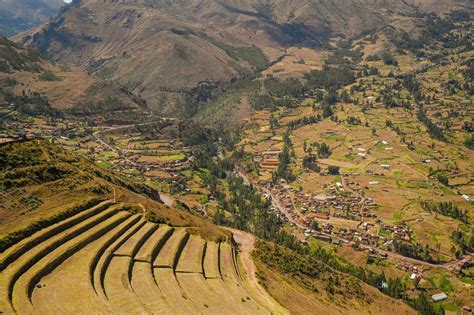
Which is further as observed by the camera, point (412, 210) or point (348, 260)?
point (412, 210)

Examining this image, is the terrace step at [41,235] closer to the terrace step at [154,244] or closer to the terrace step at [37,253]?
the terrace step at [37,253]

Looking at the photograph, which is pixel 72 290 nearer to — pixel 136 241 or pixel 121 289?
pixel 121 289

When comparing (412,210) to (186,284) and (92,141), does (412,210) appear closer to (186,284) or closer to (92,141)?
(186,284)

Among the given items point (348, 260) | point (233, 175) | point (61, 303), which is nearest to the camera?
point (61, 303)

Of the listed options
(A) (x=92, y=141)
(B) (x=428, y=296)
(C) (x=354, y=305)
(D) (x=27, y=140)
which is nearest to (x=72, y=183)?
(D) (x=27, y=140)

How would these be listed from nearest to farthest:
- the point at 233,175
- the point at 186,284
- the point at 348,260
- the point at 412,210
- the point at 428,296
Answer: the point at 186,284 → the point at 428,296 → the point at 348,260 → the point at 412,210 → the point at 233,175

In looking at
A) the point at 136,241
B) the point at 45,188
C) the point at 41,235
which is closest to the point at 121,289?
the point at 136,241

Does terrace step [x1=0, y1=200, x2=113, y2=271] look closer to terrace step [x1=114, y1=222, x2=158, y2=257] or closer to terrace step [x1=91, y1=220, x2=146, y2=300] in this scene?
terrace step [x1=91, y1=220, x2=146, y2=300]
